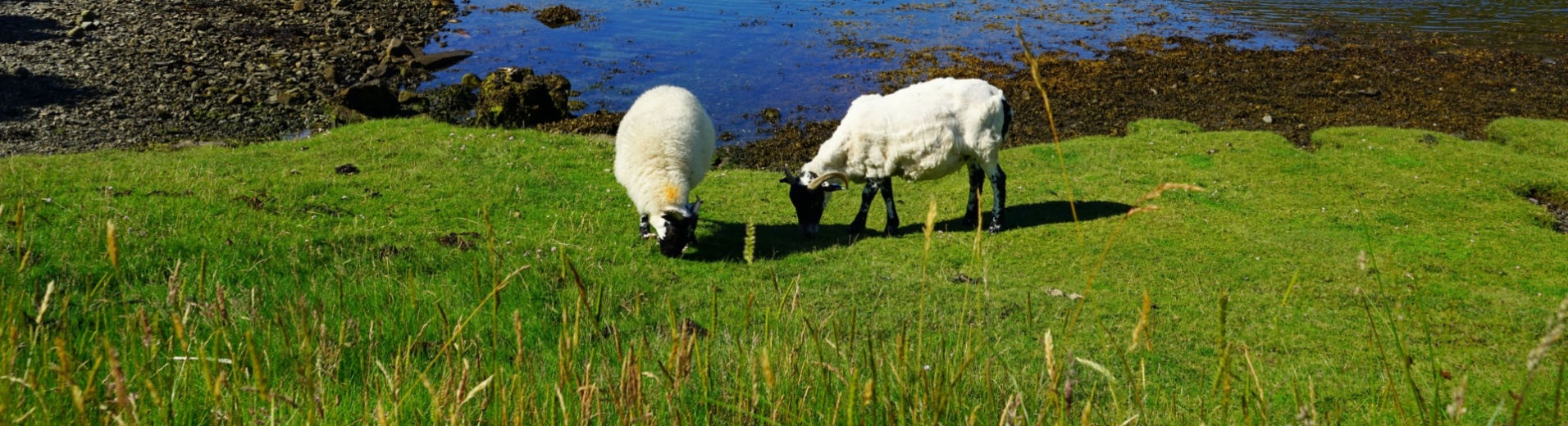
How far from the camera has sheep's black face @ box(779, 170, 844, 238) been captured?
1183 cm

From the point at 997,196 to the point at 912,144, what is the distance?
1.34 meters

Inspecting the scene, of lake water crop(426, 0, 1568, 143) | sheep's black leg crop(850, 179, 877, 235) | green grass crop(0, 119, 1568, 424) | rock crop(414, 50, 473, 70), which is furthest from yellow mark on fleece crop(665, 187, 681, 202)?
rock crop(414, 50, 473, 70)

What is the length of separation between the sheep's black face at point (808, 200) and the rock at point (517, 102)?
332 inches

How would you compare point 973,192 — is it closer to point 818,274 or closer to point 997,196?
point 997,196

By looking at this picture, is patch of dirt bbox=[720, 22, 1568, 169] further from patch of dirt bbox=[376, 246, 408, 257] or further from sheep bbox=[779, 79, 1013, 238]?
patch of dirt bbox=[376, 246, 408, 257]

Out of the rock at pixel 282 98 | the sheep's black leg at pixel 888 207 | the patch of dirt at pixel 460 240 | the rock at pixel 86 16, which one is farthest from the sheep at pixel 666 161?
the rock at pixel 86 16

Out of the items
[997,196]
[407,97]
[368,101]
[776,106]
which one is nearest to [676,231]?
[997,196]

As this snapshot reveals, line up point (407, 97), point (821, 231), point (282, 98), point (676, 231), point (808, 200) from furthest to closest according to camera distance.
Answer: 1. point (407, 97)
2. point (282, 98)
3. point (821, 231)
4. point (808, 200)
5. point (676, 231)

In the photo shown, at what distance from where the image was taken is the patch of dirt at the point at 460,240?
397 inches

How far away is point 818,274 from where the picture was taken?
1035cm

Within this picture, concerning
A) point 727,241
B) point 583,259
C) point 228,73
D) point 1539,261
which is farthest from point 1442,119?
point 228,73

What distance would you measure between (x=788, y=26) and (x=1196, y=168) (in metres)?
17.8

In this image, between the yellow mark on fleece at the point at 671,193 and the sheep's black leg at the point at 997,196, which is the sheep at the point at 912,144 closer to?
the sheep's black leg at the point at 997,196

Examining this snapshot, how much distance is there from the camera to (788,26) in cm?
3072
